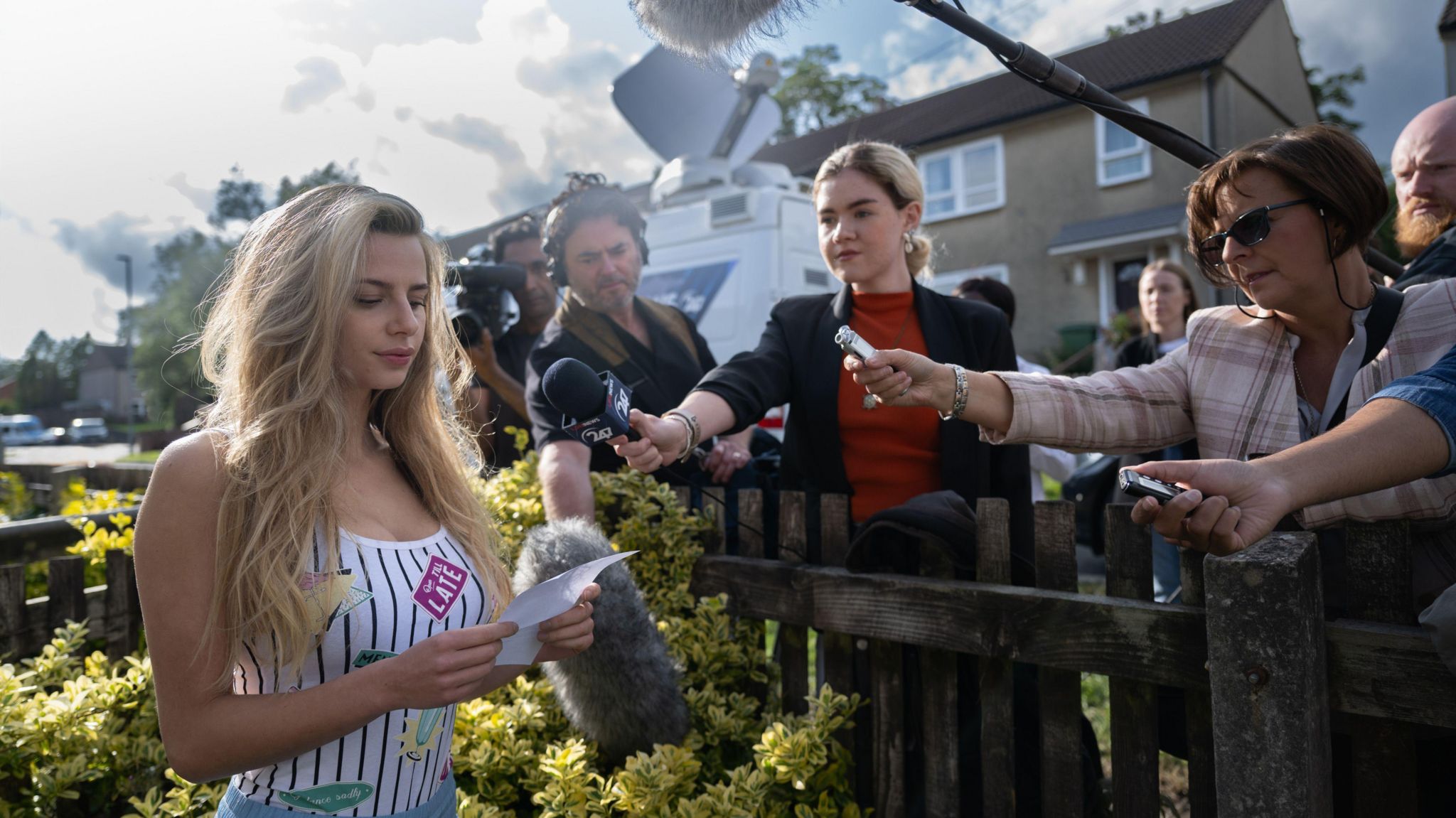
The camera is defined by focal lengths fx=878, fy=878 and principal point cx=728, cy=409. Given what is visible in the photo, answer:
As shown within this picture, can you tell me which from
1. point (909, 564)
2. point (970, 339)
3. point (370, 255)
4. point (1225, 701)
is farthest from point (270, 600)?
point (970, 339)

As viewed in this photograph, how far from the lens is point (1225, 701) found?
150 cm

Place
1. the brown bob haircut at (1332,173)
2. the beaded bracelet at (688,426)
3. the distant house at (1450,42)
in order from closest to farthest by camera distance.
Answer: the brown bob haircut at (1332,173) → the beaded bracelet at (688,426) → the distant house at (1450,42)

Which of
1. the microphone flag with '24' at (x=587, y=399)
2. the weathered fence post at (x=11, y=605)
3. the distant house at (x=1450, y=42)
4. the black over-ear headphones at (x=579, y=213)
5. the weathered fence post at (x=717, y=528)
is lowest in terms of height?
the weathered fence post at (x=11, y=605)

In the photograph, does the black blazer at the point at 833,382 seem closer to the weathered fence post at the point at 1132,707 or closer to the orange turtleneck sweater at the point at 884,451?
the orange turtleneck sweater at the point at 884,451

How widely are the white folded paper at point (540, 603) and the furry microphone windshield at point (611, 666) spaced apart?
52cm

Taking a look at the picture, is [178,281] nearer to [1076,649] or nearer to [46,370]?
[46,370]

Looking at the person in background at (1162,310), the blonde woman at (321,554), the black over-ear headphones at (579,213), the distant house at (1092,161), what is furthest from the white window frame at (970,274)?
the blonde woman at (321,554)

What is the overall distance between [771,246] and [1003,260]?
50.7ft

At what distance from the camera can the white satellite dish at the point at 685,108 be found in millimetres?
6824

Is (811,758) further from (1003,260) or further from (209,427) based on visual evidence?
(1003,260)

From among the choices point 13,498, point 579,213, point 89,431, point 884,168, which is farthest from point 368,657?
point 89,431

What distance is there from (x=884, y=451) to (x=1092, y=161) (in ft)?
61.2

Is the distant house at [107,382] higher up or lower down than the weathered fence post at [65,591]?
higher up

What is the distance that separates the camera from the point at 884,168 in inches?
106
